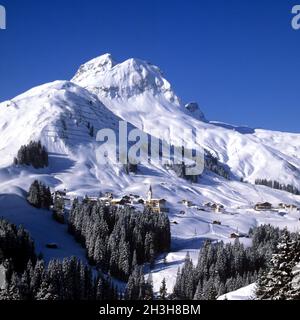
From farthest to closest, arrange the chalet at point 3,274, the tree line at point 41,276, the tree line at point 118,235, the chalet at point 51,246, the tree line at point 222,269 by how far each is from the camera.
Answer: the chalet at point 51,246
the tree line at point 118,235
the tree line at point 222,269
the chalet at point 3,274
the tree line at point 41,276

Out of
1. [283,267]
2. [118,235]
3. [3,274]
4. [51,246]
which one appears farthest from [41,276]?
[283,267]

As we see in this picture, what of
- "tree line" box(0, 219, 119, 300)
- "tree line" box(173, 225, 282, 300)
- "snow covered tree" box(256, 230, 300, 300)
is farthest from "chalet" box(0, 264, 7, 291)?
"snow covered tree" box(256, 230, 300, 300)

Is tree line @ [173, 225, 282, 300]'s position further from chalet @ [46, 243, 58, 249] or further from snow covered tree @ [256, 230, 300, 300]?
snow covered tree @ [256, 230, 300, 300]

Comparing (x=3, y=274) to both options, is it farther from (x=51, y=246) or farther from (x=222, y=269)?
(x=222, y=269)

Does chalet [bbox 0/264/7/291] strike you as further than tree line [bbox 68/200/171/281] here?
No

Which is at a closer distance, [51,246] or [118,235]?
[51,246]

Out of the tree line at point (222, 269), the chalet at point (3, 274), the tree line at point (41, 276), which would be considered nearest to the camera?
the tree line at point (41, 276)

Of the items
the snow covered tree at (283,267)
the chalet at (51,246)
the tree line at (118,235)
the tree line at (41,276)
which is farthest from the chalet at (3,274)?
the snow covered tree at (283,267)

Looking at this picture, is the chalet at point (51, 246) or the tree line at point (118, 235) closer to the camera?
the tree line at point (118, 235)

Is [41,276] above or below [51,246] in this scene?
above

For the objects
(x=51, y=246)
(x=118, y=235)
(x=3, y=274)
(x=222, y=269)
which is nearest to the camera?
(x=3, y=274)

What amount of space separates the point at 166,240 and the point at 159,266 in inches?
668

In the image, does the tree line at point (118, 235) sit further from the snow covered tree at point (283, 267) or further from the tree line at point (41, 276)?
the snow covered tree at point (283, 267)
